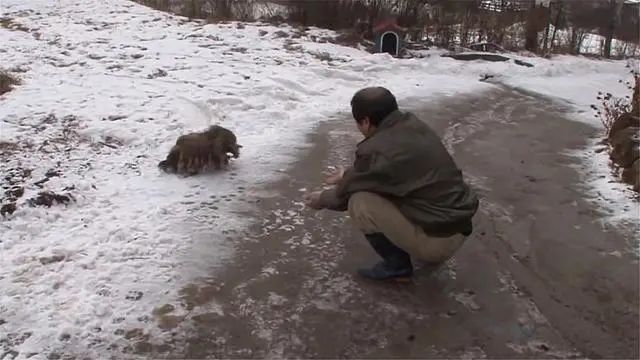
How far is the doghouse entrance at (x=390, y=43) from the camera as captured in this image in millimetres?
12141

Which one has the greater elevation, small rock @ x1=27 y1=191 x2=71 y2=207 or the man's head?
the man's head

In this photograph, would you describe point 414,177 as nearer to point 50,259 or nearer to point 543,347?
point 543,347

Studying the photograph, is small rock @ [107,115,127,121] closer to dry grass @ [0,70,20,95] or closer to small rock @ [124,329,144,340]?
dry grass @ [0,70,20,95]

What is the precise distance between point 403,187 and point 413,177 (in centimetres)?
8

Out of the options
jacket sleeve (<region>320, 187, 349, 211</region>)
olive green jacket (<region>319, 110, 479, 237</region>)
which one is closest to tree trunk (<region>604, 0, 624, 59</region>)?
olive green jacket (<region>319, 110, 479, 237</region>)

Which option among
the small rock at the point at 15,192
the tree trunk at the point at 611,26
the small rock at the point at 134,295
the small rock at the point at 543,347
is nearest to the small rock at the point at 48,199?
the small rock at the point at 15,192

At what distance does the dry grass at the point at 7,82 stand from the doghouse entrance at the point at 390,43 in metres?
6.65

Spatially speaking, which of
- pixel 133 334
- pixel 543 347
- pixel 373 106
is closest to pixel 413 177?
pixel 373 106

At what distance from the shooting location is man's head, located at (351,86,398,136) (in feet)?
11.2

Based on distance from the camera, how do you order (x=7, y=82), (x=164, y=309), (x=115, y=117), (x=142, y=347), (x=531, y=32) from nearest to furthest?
(x=142, y=347) < (x=164, y=309) < (x=115, y=117) < (x=7, y=82) < (x=531, y=32)

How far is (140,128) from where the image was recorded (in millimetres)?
6566

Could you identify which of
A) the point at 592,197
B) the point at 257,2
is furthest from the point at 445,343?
the point at 257,2

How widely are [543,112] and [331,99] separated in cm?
304

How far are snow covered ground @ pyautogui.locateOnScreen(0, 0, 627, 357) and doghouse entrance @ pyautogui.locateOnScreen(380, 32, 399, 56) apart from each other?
55 centimetres
